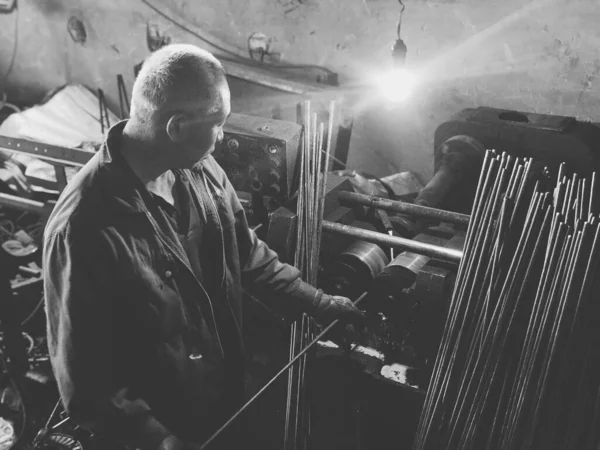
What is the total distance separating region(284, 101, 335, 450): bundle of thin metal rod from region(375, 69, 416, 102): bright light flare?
211cm

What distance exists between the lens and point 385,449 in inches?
131

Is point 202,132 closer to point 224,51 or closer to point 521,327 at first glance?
point 521,327

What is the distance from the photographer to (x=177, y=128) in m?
1.97

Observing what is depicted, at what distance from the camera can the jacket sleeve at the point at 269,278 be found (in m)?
2.65

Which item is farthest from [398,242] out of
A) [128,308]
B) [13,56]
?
[13,56]

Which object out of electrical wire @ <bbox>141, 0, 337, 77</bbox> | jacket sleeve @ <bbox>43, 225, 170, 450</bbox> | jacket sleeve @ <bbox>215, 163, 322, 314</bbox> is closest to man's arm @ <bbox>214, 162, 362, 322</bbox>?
jacket sleeve @ <bbox>215, 163, 322, 314</bbox>

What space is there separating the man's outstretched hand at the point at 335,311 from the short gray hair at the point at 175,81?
116 cm

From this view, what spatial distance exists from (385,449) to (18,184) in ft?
15.5

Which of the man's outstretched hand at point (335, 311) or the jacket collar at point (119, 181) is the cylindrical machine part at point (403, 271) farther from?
the jacket collar at point (119, 181)

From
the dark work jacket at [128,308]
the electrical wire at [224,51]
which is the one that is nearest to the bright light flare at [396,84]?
the electrical wire at [224,51]

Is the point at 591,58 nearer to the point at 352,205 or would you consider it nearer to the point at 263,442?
the point at 352,205

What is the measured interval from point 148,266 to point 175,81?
0.71m

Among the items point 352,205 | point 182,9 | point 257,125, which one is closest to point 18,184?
point 182,9

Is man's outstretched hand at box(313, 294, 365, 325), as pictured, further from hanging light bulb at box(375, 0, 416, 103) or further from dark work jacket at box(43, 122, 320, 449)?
hanging light bulb at box(375, 0, 416, 103)
